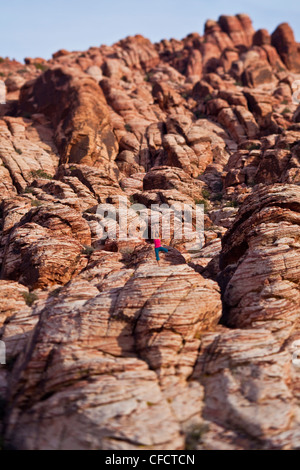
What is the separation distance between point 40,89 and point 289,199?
48.9 metres

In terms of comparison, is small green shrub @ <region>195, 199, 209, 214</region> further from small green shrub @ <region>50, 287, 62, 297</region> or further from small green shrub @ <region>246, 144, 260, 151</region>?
small green shrub @ <region>50, 287, 62, 297</region>

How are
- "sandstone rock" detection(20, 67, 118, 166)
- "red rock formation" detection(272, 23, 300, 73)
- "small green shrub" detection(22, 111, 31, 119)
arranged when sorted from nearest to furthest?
"sandstone rock" detection(20, 67, 118, 166) < "small green shrub" detection(22, 111, 31, 119) < "red rock formation" detection(272, 23, 300, 73)

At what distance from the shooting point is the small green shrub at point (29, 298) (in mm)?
19877

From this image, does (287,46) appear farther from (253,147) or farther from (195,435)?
(195,435)

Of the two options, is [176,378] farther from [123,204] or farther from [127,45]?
[127,45]

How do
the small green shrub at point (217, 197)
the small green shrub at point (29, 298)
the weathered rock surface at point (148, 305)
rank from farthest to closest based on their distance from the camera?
1. the small green shrub at point (217, 197)
2. the small green shrub at point (29, 298)
3. the weathered rock surface at point (148, 305)

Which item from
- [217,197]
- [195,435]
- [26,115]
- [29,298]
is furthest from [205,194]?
[26,115]

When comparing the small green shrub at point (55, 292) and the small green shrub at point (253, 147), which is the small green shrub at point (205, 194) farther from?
the small green shrub at point (55, 292)

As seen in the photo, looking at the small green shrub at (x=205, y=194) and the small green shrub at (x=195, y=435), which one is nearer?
the small green shrub at (x=195, y=435)

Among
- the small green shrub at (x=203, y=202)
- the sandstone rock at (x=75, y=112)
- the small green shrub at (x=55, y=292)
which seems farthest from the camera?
the sandstone rock at (x=75, y=112)

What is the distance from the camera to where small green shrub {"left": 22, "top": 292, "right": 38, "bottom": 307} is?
19877 mm
